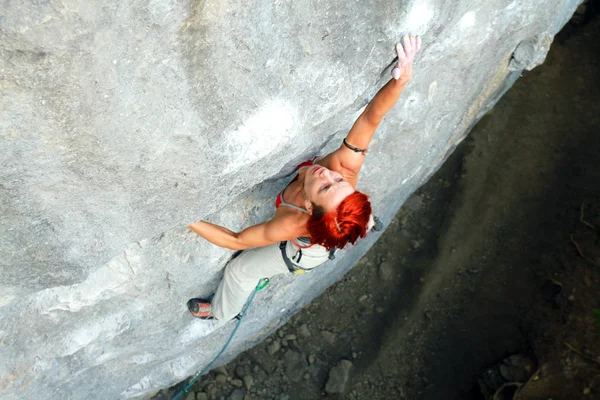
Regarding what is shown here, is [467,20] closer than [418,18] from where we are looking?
No

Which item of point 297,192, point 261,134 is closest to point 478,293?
point 297,192

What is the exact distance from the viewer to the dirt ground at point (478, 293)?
5312 mm

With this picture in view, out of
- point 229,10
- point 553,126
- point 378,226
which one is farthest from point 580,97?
point 229,10

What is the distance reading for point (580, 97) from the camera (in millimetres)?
6539

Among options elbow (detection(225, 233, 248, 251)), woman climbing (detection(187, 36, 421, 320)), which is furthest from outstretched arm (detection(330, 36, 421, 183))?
elbow (detection(225, 233, 248, 251))

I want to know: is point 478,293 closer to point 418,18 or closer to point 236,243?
point 236,243

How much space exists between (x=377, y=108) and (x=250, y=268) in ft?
4.06

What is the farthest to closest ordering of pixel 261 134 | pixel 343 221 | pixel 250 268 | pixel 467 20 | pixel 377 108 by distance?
pixel 467 20, pixel 250 268, pixel 377 108, pixel 343 221, pixel 261 134

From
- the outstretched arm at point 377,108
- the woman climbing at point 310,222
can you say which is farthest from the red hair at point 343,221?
the outstretched arm at point 377,108

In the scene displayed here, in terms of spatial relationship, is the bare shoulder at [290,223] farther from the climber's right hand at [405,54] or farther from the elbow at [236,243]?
the climber's right hand at [405,54]

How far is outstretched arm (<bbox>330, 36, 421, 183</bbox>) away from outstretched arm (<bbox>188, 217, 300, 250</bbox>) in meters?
0.42

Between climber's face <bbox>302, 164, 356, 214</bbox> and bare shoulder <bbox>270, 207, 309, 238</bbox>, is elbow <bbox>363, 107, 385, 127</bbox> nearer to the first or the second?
climber's face <bbox>302, 164, 356, 214</bbox>

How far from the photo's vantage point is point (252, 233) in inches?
124

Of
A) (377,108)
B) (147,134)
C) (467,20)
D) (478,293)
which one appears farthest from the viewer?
(478,293)
